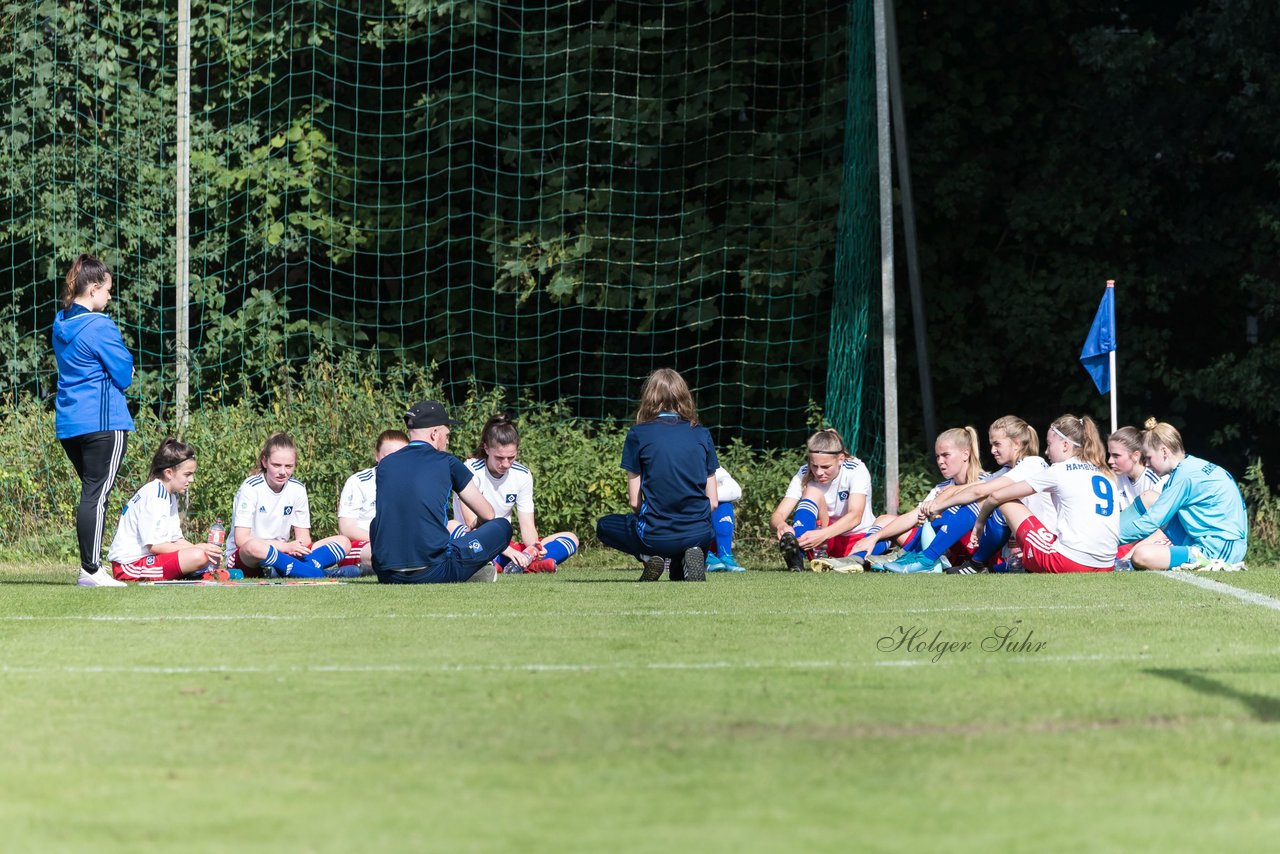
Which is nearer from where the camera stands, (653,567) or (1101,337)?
(653,567)

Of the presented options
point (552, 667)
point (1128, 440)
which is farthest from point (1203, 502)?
point (552, 667)

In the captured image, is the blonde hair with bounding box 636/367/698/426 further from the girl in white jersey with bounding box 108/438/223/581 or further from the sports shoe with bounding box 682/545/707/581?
the girl in white jersey with bounding box 108/438/223/581

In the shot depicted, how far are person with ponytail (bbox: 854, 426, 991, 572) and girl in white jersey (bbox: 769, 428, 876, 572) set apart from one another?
0.16 meters

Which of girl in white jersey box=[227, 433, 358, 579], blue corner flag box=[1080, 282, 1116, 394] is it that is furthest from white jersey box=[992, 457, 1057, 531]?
girl in white jersey box=[227, 433, 358, 579]

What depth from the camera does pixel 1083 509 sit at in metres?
9.48

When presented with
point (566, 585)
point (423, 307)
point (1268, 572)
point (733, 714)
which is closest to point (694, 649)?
point (733, 714)

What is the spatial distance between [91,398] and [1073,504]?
5274mm

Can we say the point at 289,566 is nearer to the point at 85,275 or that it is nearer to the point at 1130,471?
the point at 85,275

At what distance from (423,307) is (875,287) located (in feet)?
16.4

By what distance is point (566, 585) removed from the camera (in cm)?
897

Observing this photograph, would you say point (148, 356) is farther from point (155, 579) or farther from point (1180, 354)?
point (1180, 354)

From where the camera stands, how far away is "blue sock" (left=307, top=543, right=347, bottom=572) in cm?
1074

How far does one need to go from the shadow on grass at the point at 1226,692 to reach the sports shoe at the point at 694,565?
440cm

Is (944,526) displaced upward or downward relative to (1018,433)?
downward
